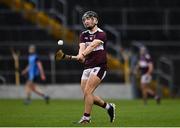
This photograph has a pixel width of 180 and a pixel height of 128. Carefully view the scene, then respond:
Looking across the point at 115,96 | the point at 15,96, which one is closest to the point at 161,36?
the point at 115,96

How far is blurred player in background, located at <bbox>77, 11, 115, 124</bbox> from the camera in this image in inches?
707

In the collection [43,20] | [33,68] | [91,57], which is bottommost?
[33,68]

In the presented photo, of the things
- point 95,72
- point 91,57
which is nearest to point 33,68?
point 91,57

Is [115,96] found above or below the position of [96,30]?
below

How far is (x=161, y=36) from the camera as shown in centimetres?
4047

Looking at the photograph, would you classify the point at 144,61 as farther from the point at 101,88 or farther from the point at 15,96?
the point at 15,96

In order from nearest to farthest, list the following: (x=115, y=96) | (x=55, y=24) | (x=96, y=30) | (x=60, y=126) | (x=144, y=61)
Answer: (x=60, y=126), (x=96, y=30), (x=144, y=61), (x=115, y=96), (x=55, y=24)

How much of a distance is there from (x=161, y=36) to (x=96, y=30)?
2249 cm

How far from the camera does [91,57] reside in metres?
18.3

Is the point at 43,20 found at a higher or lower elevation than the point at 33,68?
higher

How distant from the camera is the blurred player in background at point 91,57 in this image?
58.9 ft

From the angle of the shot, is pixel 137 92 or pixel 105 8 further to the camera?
pixel 105 8

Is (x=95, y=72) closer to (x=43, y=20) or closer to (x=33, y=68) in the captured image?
(x=33, y=68)

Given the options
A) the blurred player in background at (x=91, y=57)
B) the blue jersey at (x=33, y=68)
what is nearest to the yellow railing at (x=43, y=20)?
the blue jersey at (x=33, y=68)
